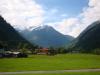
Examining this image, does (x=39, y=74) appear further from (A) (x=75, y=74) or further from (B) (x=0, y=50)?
(B) (x=0, y=50)

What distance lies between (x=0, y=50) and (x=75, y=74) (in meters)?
90.2

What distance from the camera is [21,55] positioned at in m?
107

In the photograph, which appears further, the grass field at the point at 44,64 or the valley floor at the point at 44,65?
the grass field at the point at 44,64

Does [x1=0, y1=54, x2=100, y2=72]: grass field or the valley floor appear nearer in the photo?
the valley floor

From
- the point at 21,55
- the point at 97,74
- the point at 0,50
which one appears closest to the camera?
the point at 97,74

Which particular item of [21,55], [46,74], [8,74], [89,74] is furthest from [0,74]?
[21,55]

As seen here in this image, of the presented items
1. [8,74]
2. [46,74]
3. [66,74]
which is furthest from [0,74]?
[66,74]

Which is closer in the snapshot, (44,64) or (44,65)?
(44,65)

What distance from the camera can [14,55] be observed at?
4252 inches

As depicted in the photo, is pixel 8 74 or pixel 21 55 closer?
pixel 8 74

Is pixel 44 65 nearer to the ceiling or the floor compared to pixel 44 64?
nearer to the floor

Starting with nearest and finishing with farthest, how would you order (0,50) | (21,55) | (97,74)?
(97,74)
(21,55)
(0,50)

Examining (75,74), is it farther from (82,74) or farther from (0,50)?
(0,50)

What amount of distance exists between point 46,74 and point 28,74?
84.2 inches
